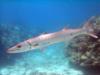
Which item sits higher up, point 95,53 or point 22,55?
point 22,55

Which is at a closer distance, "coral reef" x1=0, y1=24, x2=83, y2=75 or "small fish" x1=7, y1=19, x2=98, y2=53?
"small fish" x1=7, y1=19, x2=98, y2=53

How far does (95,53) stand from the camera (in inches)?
340

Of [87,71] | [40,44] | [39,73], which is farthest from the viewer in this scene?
[39,73]

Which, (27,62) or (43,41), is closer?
(43,41)

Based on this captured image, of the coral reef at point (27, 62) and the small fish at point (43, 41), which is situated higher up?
the coral reef at point (27, 62)

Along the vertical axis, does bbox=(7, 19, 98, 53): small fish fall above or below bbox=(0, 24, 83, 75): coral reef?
below

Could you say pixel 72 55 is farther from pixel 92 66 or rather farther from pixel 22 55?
pixel 22 55

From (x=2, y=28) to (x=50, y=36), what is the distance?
421 inches

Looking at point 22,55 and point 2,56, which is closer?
point 2,56

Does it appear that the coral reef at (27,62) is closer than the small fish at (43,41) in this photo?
No

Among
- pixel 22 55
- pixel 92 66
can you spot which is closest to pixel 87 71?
pixel 92 66

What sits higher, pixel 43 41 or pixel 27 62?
pixel 27 62

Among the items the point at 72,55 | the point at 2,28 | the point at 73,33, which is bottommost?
the point at 73,33

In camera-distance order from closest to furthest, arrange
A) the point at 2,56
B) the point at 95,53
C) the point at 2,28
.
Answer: the point at 95,53 < the point at 2,56 < the point at 2,28
